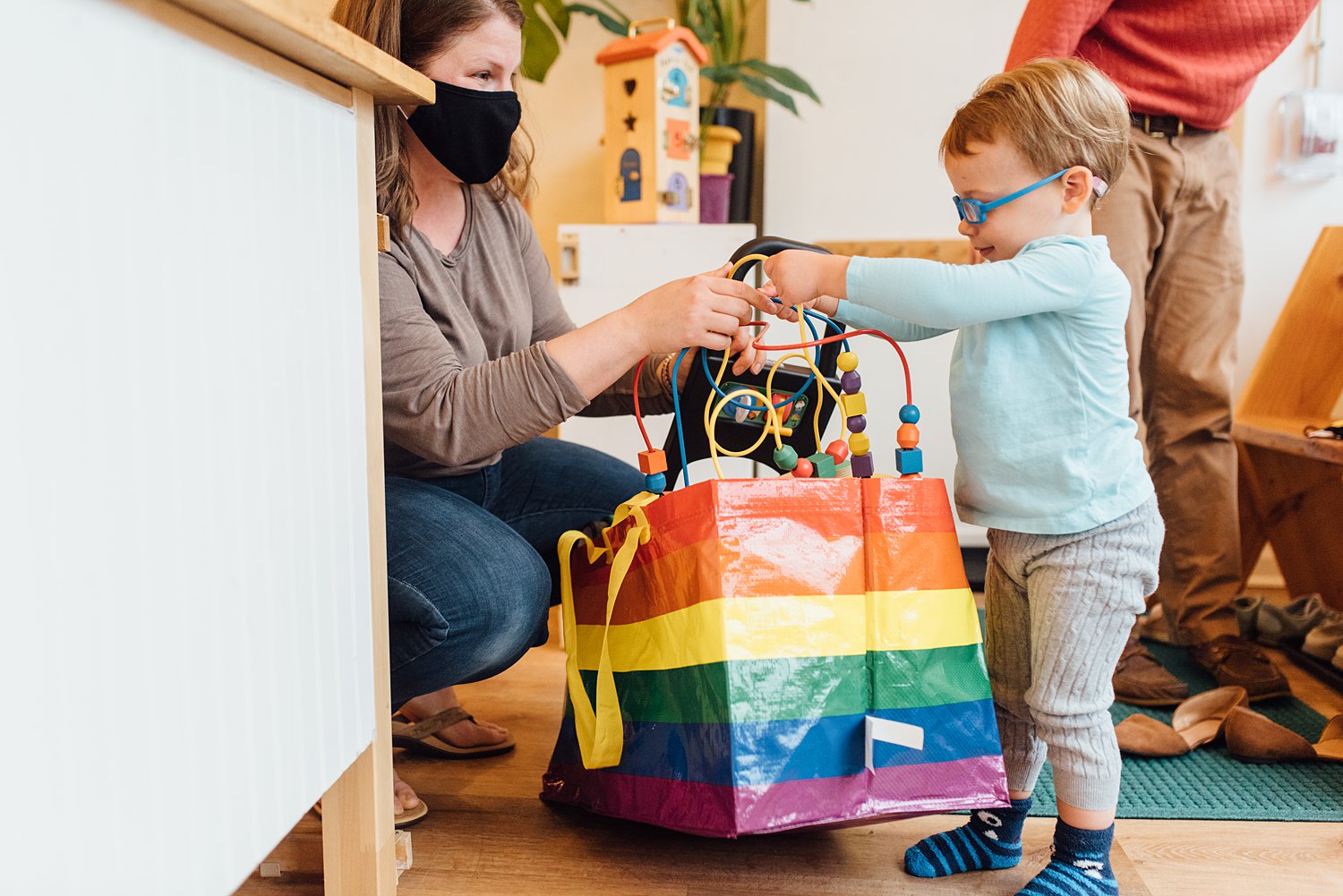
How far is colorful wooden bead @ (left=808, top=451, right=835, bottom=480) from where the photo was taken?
1044 mm

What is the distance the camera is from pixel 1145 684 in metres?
1.56

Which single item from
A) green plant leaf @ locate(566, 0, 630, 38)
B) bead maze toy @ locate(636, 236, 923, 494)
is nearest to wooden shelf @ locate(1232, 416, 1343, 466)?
bead maze toy @ locate(636, 236, 923, 494)

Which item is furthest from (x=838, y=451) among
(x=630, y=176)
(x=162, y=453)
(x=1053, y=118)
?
(x=630, y=176)

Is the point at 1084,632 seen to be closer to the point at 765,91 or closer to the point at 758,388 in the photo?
the point at 758,388

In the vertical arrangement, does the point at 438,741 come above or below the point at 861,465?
below

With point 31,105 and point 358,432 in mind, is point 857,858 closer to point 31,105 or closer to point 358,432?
point 358,432

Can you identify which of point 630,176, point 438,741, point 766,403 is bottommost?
point 438,741

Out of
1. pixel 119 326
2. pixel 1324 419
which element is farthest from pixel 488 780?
pixel 1324 419

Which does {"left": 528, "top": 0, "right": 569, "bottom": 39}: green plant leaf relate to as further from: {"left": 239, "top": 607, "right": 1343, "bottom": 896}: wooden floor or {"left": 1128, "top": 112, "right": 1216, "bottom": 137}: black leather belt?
{"left": 239, "top": 607, "right": 1343, "bottom": 896}: wooden floor

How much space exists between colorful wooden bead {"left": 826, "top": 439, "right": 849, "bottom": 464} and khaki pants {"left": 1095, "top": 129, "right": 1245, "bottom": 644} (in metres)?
0.79

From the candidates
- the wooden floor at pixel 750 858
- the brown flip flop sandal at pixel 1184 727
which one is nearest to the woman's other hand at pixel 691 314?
the wooden floor at pixel 750 858

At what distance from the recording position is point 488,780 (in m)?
1.29

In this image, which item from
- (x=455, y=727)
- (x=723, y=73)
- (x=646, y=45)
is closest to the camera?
(x=455, y=727)

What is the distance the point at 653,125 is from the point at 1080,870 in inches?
64.0
